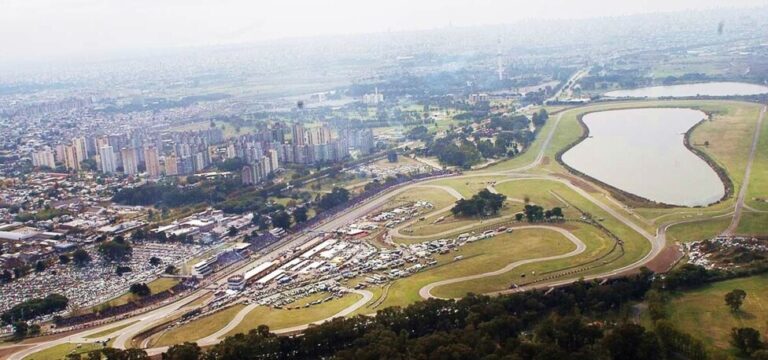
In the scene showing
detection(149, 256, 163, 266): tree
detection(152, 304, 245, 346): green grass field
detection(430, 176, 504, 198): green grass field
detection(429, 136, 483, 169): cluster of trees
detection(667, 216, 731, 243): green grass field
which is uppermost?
detection(429, 136, 483, 169): cluster of trees

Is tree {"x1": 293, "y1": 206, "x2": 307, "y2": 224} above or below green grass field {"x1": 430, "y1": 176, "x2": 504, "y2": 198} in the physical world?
above

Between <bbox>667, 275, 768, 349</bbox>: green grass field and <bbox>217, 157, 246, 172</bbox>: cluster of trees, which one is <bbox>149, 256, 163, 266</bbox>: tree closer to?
<bbox>217, 157, 246, 172</bbox>: cluster of trees

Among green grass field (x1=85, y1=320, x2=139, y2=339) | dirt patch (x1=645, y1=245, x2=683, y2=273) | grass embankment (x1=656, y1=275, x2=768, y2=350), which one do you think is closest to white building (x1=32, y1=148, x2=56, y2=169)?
green grass field (x1=85, y1=320, x2=139, y2=339)

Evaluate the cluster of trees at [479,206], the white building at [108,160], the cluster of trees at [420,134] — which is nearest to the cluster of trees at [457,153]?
the cluster of trees at [420,134]

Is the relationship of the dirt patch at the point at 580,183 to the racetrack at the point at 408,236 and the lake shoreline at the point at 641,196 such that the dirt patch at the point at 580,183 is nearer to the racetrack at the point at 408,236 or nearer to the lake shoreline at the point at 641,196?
the racetrack at the point at 408,236

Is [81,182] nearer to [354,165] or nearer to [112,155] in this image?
[112,155]

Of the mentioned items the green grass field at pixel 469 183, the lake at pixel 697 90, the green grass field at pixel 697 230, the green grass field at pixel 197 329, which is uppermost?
the lake at pixel 697 90

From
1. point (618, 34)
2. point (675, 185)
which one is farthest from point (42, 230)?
point (618, 34)
